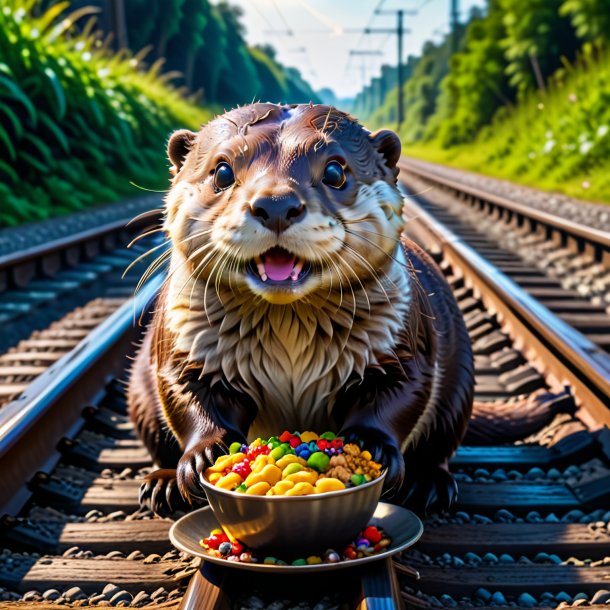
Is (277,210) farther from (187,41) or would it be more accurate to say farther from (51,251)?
(187,41)

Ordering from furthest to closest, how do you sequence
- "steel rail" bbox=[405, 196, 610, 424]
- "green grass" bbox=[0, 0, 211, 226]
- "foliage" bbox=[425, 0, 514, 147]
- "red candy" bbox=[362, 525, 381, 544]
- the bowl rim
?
"foliage" bbox=[425, 0, 514, 147] < "green grass" bbox=[0, 0, 211, 226] < "steel rail" bbox=[405, 196, 610, 424] < "red candy" bbox=[362, 525, 381, 544] < the bowl rim

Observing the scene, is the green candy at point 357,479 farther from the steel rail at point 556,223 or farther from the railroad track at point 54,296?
the steel rail at point 556,223

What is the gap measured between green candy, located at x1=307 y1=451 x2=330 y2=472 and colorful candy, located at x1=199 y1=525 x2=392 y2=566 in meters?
0.21

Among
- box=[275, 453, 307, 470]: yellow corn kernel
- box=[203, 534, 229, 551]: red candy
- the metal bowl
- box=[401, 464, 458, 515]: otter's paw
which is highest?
box=[275, 453, 307, 470]: yellow corn kernel

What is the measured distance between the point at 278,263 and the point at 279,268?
0.01 m

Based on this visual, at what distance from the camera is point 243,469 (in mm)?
2377

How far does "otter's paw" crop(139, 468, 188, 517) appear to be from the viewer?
9.43 ft

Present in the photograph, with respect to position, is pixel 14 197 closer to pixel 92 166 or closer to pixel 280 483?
pixel 92 166

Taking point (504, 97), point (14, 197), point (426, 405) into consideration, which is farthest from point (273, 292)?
point (504, 97)

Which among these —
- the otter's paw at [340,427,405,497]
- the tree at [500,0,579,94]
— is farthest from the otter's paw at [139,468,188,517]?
the tree at [500,0,579,94]

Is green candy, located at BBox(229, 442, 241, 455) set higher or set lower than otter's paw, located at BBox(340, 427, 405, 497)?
higher

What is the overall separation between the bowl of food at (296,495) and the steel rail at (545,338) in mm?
790

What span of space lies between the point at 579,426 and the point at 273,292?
1918mm

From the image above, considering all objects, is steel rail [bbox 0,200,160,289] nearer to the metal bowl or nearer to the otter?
the otter
